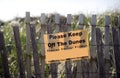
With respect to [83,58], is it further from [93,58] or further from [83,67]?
[93,58]

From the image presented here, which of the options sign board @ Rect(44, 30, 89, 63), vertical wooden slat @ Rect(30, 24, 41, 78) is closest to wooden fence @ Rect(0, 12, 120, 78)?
vertical wooden slat @ Rect(30, 24, 41, 78)

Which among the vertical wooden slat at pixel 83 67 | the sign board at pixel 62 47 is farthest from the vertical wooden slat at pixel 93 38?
the sign board at pixel 62 47

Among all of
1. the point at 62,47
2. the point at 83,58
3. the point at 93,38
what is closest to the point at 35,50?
the point at 62,47

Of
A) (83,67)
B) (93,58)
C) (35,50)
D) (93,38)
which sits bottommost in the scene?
(83,67)

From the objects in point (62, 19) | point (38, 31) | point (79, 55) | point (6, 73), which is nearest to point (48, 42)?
point (79, 55)

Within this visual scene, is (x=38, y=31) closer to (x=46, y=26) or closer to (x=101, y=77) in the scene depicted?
(x=46, y=26)

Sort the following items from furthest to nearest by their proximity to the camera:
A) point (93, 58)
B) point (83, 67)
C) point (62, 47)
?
point (93, 58) → point (83, 67) → point (62, 47)

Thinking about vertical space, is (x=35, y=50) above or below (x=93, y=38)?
below

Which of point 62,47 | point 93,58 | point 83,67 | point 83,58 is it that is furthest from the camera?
point 93,58

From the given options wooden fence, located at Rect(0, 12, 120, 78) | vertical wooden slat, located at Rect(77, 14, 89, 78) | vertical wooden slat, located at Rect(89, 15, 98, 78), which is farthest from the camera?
vertical wooden slat, located at Rect(89, 15, 98, 78)

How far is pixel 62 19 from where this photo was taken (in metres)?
8.18

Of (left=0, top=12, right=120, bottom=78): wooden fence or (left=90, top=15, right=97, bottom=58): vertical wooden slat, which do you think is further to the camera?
(left=90, top=15, right=97, bottom=58): vertical wooden slat

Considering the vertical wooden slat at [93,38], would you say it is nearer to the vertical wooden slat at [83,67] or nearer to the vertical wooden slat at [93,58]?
the vertical wooden slat at [93,58]

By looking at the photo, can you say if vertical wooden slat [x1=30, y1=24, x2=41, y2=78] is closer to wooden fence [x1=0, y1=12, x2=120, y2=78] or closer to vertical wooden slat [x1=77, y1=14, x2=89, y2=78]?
wooden fence [x1=0, y1=12, x2=120, y2=78]
